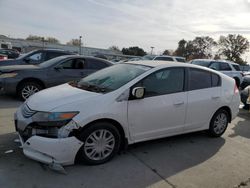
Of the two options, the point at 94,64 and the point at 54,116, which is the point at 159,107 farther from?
the point at 94,64

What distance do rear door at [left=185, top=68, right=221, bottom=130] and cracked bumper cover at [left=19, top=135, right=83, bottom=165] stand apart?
2278mm

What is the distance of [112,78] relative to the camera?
14.4ft

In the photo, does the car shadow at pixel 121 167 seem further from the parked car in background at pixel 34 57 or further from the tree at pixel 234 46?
the tree at pixel 234 46

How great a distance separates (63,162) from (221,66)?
12885 mm

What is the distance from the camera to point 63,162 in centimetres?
Result: 344

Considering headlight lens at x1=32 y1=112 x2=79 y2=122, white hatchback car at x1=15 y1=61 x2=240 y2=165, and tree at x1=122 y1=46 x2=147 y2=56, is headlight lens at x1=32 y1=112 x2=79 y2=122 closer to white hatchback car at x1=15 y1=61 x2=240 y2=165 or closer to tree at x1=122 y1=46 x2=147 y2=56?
white hatchback car at x1=15 y1=61 x2=240 y2=165

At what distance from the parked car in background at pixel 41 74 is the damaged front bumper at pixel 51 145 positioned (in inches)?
164

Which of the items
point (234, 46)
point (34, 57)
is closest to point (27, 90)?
point (34, 57)

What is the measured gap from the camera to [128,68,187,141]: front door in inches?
158

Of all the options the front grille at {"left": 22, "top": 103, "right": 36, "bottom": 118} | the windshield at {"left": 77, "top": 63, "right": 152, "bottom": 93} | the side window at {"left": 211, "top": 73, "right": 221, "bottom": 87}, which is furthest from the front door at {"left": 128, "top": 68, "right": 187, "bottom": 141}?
the front grille at {"left": 22, "top": 103, "right": 36, "bottom": 118}

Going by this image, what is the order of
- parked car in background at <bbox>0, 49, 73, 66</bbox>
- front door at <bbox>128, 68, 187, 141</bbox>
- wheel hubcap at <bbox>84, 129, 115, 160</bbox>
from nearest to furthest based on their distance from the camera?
wheel hubcap at <bbox>84, 129, 115, 160</bbox> < front door at <bbox>128, 68, 187, 141</bbox> < parked car in background at <bbox>0, 49, 73, 66</bbox>

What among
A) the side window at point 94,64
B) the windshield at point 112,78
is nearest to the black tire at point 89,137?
the windshield at point 112,78

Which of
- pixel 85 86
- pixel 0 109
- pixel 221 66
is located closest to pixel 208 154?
pixel 85 86

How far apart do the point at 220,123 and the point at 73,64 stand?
4.88 metres
